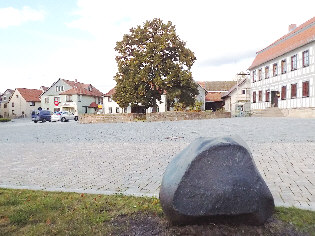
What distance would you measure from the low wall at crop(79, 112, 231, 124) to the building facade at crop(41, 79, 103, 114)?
101ft

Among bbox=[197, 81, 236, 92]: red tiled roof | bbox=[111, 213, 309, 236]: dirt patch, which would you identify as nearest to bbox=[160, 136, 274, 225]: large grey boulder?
bbox=[111, 213, 309, 236]: dirt patch

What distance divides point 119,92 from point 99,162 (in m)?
26.5

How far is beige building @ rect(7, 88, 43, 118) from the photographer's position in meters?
77.9

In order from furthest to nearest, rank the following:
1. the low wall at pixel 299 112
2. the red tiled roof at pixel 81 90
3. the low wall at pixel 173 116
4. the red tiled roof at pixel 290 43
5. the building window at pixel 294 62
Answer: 1. the red tiled roof at pixel 81 90
2. the low wall at pixel 173 116
3. the building window at pixel 294 62
4. the red tiled roof at pixel 290 43
5. the low wall at pixel 299 112

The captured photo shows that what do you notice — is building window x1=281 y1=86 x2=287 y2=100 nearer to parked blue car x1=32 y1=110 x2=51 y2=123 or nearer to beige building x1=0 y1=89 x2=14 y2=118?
parked blue car x1=32 y1=110 x2=51 y2=123

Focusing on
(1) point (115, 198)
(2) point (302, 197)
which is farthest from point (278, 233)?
(1) point (115, 198)

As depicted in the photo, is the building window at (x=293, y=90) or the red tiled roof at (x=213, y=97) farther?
the red tiled roof at (x=213, y=97)

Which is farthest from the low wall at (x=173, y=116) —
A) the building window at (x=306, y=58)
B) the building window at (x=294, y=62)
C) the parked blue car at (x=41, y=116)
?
the parked blue car at (x=41, y=116)

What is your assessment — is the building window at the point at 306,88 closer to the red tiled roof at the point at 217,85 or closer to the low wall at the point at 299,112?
the low wall at the point at 299,112

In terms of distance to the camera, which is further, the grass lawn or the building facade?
the building facade

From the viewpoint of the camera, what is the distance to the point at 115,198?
4.61 meters

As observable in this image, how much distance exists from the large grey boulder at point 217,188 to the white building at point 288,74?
27.9m

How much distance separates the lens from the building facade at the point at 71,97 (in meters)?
66.7

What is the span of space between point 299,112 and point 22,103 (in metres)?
70.5
